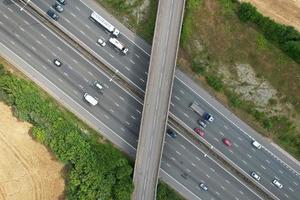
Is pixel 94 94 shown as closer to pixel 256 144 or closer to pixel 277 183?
pixel 256 144

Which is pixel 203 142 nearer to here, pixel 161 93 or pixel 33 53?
pixel 161 93

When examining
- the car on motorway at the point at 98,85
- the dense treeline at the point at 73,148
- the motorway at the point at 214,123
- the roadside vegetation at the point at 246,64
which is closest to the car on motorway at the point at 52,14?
the motorway at the point at 214,123

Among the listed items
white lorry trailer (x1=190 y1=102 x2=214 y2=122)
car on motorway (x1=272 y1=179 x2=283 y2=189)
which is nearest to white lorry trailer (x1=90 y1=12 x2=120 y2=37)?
white lorry trailer (x1=190 y1=102 x2=214 y2=122)

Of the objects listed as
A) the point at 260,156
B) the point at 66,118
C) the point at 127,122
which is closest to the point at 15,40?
the point at 66,118

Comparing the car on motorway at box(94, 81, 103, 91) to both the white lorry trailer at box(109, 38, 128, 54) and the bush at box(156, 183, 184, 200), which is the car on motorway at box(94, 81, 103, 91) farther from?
the bush at box(156, 183, 184, 200)

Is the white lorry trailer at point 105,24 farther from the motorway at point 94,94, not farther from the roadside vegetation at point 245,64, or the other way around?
the motorway at point 94,94
